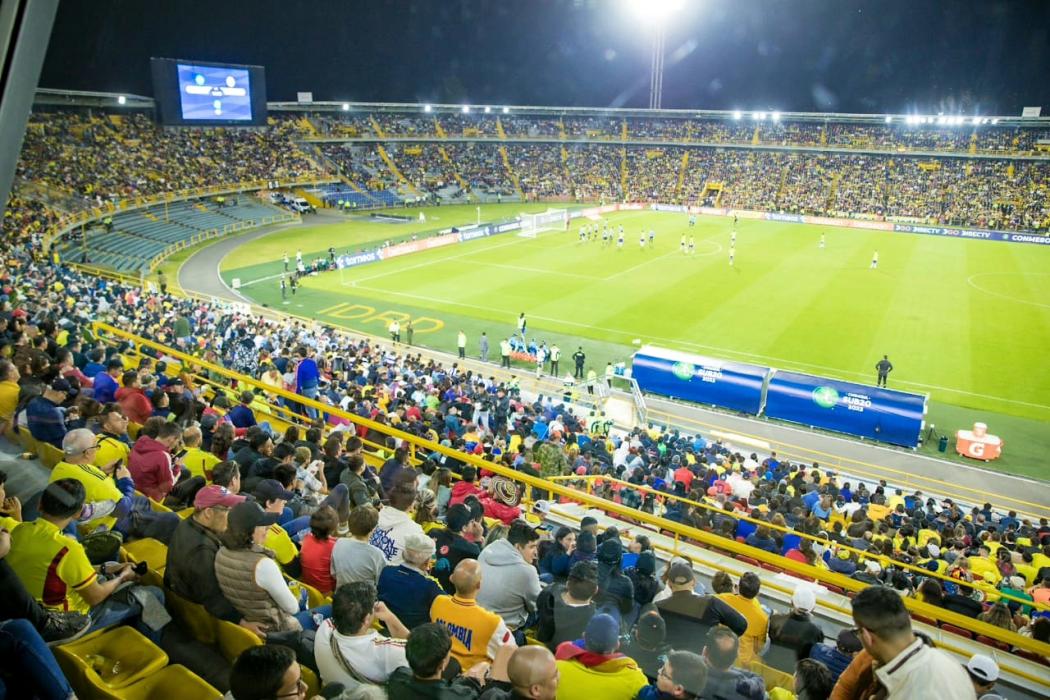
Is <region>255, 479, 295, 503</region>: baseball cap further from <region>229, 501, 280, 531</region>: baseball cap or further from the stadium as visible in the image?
<region>229, 501, 280, 531</region>: baseball cap

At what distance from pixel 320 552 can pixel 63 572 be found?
1778 mm

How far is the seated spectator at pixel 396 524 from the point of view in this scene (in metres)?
5.87

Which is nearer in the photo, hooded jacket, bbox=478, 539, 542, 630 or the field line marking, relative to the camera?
hooded jacket, bbox=478, 539, 542, 630

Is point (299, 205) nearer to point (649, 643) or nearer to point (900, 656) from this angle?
point (649, 643)

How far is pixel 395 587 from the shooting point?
5.09 meters

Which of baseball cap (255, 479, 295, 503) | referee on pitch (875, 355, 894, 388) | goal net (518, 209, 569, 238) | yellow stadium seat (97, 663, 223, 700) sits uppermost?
goal net (518, 209, 569, 238)

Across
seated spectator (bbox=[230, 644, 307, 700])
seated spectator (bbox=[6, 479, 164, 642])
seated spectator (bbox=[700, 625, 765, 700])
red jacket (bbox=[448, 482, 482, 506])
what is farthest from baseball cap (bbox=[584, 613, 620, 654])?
red jacket (bbox=[448, 482, 482, 506])

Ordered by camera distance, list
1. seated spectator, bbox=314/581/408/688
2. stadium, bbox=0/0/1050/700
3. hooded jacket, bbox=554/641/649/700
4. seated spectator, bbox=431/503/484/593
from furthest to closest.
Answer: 1. seated spectator, bbox=431/503/484/593
2. stadium, bbox=0/0/1050/700
3. seated spectator, bbox=314/581/408/688
4. hooded jacket, bbox=554/641/649/700

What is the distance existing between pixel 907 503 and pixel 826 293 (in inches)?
930

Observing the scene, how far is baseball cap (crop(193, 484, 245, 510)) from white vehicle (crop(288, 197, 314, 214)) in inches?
2287

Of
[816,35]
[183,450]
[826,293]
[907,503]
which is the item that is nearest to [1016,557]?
[907,503]

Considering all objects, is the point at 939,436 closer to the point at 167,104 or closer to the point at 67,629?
the point at 67,629

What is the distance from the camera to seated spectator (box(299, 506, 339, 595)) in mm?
5680

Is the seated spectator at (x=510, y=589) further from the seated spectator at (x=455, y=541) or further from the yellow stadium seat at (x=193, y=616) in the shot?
the yellow stadium seat at (x=193, y=616)
